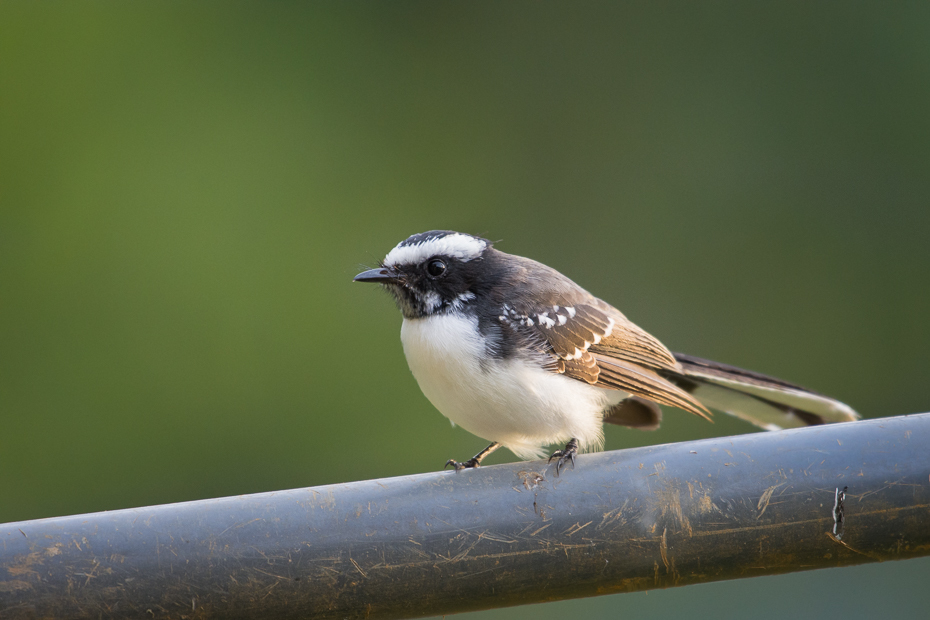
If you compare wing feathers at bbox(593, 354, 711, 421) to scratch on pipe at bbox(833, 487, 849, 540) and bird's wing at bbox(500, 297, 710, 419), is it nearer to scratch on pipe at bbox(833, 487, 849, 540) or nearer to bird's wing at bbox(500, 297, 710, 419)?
bird's wing at bbox(500, 297, 710, 419)

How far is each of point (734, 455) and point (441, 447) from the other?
3358mm

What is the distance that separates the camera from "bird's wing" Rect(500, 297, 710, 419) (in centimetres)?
239

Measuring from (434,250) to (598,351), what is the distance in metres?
0.64

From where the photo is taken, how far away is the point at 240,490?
14.8ft

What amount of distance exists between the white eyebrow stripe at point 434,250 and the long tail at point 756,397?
2.96 feet

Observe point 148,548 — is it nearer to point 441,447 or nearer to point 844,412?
point 844,412

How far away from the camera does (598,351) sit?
102 inches

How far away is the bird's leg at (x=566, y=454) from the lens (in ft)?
5.25

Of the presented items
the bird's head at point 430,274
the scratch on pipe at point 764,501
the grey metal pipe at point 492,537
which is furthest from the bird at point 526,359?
the scratch on pipe at point 764,501

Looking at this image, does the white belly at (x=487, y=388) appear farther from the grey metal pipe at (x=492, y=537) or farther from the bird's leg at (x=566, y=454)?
the grey metal pipe at (x=492, y=537)

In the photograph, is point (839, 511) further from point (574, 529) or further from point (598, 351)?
point (598, 351)

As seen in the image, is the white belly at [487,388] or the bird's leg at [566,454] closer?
the bird's leg at [566,454]

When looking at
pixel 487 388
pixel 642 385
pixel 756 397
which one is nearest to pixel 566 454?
pixel 487 388

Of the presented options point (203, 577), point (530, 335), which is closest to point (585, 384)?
point (530, 335)
